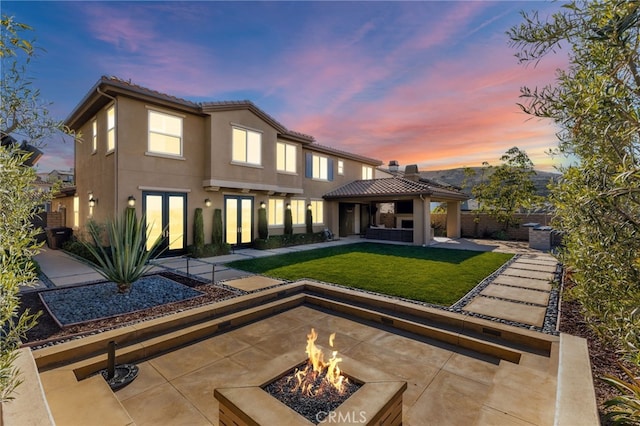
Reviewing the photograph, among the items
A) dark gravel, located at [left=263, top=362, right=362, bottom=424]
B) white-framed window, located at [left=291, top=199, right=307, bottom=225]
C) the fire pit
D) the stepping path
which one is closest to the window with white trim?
white-framed window, located at [left=291, top=199, right=307, bottom=225]

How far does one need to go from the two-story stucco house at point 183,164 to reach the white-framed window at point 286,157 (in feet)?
0.19

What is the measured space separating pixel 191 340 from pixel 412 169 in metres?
18.8

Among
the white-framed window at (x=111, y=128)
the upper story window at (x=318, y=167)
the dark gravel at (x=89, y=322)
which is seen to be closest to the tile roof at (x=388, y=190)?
the upper story window at (x=318, y=167)

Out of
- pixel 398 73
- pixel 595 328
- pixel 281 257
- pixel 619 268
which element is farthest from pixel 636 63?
pixel 281 257

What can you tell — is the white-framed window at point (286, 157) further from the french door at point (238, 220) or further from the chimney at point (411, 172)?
the chimney at point (411, 172)

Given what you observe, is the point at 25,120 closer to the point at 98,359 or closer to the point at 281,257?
the point at 98,359

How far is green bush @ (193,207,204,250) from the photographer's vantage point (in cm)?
1173

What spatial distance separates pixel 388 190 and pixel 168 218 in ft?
37.9

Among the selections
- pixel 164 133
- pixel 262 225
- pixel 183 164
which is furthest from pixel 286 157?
pixel 164 133

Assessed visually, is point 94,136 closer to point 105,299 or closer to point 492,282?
point 105,299

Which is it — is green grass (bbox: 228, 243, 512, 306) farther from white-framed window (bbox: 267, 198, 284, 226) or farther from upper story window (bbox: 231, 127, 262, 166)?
upper story window (bbox: 231, 127, 262, 166)

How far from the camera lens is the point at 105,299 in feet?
20.1

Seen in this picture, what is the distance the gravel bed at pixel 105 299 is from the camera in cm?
537

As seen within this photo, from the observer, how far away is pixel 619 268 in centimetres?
273
